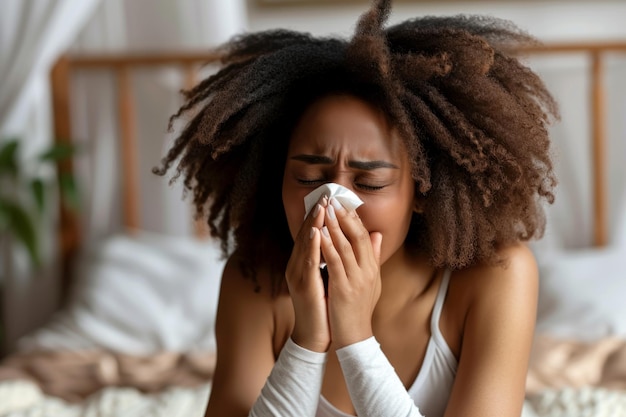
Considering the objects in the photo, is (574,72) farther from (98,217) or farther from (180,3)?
(98,217)

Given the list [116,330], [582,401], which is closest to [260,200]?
[582,401]

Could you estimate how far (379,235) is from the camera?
3.62 ft

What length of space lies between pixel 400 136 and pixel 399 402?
34cm

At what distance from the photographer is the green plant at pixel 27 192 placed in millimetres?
2492

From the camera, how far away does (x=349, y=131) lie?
1087 mm

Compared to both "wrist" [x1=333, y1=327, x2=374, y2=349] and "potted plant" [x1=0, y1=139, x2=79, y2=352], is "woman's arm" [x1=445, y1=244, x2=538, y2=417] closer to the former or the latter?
"wrist" [x1=333, y1=327, x2=374, y2=349]

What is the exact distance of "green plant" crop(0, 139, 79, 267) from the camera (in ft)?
8.18

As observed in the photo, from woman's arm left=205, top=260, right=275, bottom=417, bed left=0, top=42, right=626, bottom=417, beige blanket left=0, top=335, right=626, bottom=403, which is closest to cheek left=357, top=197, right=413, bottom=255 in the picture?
woman's arm left=205, top=260, right=275, bottom=417

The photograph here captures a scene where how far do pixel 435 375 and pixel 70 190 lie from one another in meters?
1.66

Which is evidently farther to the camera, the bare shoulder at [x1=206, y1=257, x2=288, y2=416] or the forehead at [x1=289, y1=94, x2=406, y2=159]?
the bare shoulder at [x1=206, y1=257, x2=288, y2=416]

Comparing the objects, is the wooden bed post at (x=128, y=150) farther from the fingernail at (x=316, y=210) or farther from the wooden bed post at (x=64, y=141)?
the fingernail at (x=316, y=210)

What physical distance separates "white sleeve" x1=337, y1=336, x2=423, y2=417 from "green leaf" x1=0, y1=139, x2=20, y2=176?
1658 millimetres

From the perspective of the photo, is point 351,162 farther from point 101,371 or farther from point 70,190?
point 70,190

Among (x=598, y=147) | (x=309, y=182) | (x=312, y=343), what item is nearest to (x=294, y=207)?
(x=309, y=182)
